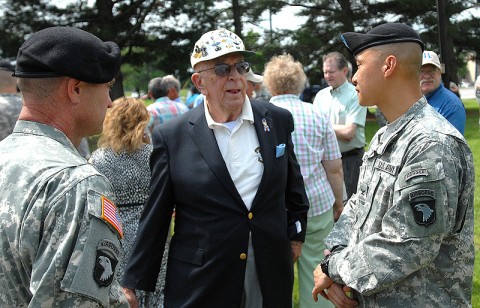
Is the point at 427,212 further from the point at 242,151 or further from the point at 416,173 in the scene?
the point at 242,151

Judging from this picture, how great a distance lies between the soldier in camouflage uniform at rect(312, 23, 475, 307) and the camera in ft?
7.23

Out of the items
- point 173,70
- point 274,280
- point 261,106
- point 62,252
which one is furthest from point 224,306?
point 173,70

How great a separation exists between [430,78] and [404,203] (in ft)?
8.43

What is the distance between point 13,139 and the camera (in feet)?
6.33

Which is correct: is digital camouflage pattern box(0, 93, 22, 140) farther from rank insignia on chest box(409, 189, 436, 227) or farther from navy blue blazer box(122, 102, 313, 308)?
rank insignia on chest box(409, 189, 436, 227)

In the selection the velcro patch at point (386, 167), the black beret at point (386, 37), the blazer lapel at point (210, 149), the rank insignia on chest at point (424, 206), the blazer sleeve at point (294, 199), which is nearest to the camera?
the rank insignia on chest at point (424, 206)

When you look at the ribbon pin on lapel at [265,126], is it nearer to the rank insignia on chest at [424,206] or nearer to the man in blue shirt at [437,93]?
the rank insignia on chest at [424,206]

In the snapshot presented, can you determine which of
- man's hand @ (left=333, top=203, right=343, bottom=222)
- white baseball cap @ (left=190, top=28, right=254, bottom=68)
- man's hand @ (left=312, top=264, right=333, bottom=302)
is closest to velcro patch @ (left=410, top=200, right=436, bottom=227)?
man's hand @ (left=312, top=264, right=333, bottom=302)

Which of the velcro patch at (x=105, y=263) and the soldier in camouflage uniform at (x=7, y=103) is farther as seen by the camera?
the soldier in camouflage uniform at (x=7, y=103)

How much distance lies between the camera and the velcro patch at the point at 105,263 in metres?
1.75

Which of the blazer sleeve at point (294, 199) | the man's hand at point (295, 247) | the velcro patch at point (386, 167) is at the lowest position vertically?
the man's hand at point (295, 247)

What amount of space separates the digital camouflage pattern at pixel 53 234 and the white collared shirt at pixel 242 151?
4.44 feet

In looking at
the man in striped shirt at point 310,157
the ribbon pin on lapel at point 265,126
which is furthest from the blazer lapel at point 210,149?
the man in striped shirt at point 310,157

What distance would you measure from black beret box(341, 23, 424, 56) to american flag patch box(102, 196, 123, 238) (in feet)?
4.34
